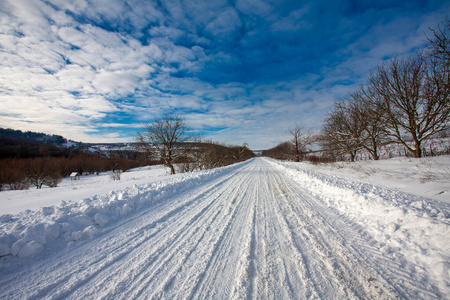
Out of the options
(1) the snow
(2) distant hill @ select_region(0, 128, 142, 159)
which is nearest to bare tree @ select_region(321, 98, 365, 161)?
(1) the snow

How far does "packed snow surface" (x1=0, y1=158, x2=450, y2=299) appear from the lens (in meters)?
1.99

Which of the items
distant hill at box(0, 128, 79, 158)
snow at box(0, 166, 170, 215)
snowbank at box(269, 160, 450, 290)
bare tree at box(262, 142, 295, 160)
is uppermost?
distant hill at box(0, 128, 79, 158)

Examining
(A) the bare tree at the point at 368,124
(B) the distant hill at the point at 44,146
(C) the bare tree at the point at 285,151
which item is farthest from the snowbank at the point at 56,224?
(B) the distant hill at the point at 44,146

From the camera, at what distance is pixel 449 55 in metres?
6.84

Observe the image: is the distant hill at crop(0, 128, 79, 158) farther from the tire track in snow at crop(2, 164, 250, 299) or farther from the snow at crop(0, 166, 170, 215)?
the tire track in snow at crop(2, 164, 250, 299)

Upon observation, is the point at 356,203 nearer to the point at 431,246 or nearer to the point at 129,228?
the point at 431,246

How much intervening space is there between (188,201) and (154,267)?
3492 mm

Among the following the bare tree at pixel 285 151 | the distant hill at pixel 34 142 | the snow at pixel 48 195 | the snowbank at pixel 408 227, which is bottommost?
the snow at pixel 48 195

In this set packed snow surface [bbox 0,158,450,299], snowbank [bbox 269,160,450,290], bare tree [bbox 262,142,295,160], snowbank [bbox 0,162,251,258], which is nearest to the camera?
packed snow surface [bbox 0,158,450,299]

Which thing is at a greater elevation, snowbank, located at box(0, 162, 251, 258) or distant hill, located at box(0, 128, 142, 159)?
distant hill, located at box(0, 128, 142, 159)

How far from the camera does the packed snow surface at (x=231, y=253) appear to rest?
1994mm

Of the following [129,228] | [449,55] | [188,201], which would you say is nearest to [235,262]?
[129,228]

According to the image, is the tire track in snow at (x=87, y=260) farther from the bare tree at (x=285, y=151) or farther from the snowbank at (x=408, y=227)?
the bare tree at (x=285, y=151)

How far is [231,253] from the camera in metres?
2.81
